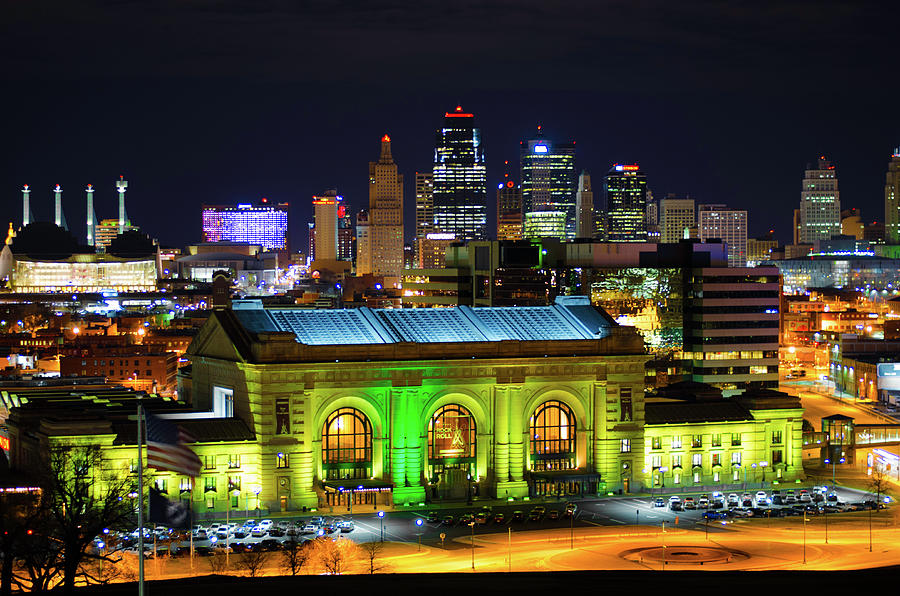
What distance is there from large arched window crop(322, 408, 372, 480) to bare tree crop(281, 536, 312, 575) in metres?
20.0

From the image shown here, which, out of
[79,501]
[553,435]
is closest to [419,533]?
[553,435]

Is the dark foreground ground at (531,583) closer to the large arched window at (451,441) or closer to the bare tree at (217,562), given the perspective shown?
the bare tree at (217,562)

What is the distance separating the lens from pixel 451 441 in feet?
446

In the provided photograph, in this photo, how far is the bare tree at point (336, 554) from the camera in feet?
343

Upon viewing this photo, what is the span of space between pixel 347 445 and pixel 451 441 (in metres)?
9.09

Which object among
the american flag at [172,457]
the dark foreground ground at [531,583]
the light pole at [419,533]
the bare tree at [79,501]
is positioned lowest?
the light pole at [419,533]

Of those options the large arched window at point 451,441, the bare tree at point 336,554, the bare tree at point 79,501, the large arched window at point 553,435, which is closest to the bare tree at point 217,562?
the bare tree at point 336,554

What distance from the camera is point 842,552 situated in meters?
113

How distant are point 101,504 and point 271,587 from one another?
32354 mm

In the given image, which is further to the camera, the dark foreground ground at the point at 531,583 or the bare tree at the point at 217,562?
the bare tree at the point at 217,562

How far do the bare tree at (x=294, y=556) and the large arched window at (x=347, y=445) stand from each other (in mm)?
20048

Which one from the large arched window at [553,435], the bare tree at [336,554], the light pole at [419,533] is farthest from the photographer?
the large arched window at [553,435]

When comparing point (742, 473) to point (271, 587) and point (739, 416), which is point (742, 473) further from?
point (271, 587)

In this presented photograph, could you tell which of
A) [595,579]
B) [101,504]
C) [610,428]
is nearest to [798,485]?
[610,428]
